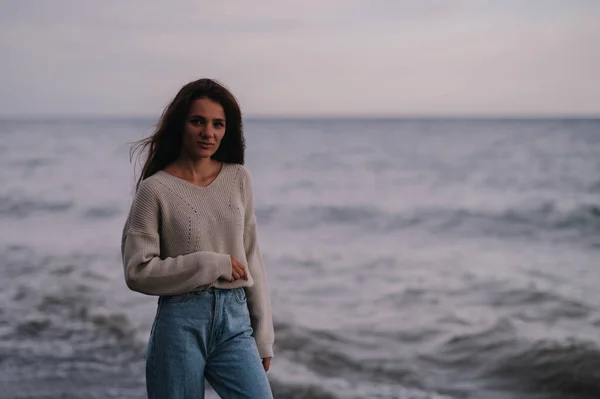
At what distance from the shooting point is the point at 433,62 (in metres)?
24.1

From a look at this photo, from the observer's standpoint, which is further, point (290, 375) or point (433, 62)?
point (433, 62)

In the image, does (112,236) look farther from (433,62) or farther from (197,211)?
(433,62)

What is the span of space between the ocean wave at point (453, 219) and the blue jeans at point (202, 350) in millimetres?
10469

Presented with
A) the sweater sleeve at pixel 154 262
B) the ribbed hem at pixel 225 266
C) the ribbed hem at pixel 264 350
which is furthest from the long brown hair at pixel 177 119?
the ribbed hem at pixel 264 350

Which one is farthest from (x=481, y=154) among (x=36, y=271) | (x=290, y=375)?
(x=290, y=375)

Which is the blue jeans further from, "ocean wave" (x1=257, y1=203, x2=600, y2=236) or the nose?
"ocean wave" (x1=257, y1=203, x2=600, y2=236)

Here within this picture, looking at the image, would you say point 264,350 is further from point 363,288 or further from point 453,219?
point 453,219

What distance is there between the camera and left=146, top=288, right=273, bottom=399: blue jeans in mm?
2221

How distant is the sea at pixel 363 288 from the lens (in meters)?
5.53

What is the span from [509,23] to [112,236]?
1452 cm

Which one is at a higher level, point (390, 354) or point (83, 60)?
point (83, 60)

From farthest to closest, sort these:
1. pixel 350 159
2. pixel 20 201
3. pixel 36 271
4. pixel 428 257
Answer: pixel 350 159 → pixel 20 201 → pixel 428 257 → pixel 36 271

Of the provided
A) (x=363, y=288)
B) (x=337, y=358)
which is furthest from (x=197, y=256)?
(x=363, y=288)

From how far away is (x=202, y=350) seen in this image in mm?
2244
